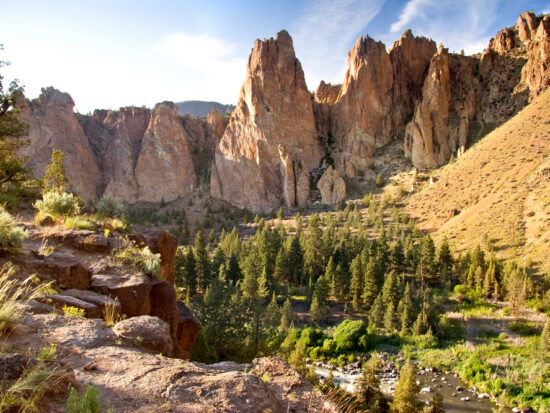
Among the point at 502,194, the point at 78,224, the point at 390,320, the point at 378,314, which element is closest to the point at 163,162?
the point at 378,314

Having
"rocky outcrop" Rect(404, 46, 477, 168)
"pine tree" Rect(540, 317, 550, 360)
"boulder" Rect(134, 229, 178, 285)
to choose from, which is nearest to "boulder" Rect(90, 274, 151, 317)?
"boulder" Rect(134, 229, 178, 285)

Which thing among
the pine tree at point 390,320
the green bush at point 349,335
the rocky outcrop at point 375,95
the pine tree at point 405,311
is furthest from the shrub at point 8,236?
the rocky outcrop at point 375,95

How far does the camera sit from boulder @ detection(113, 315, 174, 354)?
4914 millimetres

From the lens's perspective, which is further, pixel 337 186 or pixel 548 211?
pixel 337 186

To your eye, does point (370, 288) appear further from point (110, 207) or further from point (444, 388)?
point (110, 207)

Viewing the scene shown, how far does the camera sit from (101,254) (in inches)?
328

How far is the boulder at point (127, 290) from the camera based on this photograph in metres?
6.97

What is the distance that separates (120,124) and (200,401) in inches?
5307

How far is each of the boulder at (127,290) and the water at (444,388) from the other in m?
17.8

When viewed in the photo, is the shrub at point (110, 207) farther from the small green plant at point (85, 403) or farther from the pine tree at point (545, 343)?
the pine tree at point (545, 343)

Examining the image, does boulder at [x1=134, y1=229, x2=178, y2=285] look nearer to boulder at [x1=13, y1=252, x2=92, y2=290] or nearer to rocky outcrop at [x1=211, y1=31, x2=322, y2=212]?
boulder at [x1=13, y1=252, x2=92, y2=290]

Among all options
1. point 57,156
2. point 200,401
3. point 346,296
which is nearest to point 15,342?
point 200,401

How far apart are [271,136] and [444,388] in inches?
3058

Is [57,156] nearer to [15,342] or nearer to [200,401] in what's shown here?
[15,342]
